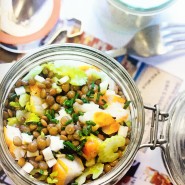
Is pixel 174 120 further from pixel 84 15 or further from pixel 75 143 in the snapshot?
pixel 84 15

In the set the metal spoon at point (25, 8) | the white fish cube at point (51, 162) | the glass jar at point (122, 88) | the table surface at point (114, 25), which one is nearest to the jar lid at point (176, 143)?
the glass jar at point (122, 88)

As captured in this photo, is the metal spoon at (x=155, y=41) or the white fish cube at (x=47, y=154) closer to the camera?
the white fish cube at (x=47, y=154)

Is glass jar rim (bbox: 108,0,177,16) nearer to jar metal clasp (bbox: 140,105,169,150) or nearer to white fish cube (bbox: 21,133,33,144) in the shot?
jar metal clasp (bbox: 140,105,169,150)

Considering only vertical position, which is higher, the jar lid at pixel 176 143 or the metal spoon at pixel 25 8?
the metal spoon at pixel 25 8

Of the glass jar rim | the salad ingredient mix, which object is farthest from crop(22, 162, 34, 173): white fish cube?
the glass jar rim

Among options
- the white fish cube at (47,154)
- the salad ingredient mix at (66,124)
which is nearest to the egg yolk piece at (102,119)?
the salad ingredient mix at (66,124)

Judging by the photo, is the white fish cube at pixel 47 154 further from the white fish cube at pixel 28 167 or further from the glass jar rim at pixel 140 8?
the glass jar rim at pixel 140 8

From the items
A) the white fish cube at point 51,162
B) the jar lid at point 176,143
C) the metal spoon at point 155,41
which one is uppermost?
the metal spoon at point 155,41
